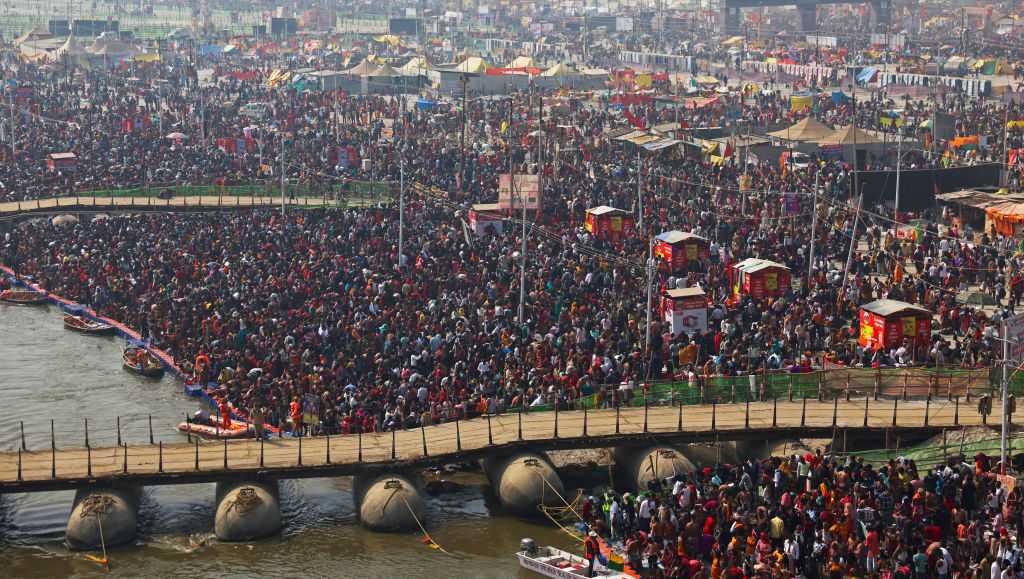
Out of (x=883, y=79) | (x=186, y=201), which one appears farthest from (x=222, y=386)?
(x=883, y=79)

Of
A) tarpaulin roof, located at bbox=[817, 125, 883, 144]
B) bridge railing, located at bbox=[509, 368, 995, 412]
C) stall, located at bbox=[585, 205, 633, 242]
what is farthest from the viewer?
tarpaulin roof, located at bbox=[817, 125, 883, 144]

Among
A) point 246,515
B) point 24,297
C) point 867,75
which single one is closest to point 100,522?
point 246,515

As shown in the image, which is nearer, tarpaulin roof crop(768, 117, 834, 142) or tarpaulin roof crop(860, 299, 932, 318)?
tarpaulin roof crop(860, 299, 932, 318)

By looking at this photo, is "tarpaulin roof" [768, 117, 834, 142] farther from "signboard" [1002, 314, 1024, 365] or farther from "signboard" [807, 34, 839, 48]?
"signboard" [807, 34, 839, 48]

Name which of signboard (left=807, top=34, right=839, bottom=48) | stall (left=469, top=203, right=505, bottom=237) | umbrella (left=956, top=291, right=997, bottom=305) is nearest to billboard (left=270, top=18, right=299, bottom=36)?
signboard (left=807, top=34, right=839, bottom=48)

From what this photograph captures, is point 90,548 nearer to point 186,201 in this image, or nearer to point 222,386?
point 222,386

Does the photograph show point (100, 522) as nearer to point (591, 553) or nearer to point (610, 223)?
point (591, 553)
